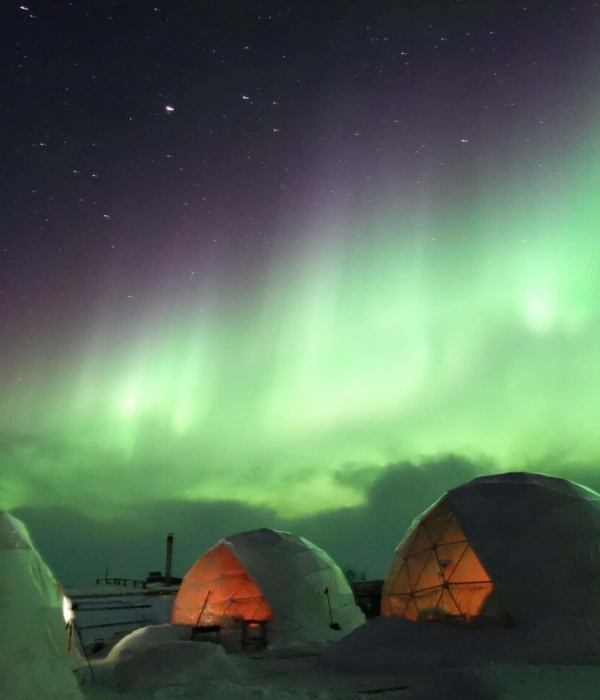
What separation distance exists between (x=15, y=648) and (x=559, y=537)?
526 inches

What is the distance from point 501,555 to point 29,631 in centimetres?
1196

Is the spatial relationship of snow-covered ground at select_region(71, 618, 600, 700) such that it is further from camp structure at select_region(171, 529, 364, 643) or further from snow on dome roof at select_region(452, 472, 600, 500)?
snow on dome roof at select_region(452, 472, 600, 500)

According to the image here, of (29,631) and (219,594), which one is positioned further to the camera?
(219,594)

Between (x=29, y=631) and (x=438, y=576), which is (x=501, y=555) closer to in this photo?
(x=438, y=576)

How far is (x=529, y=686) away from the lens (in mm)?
10281

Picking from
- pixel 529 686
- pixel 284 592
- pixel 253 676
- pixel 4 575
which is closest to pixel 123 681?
pixel 253 676

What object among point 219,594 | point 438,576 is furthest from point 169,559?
point 438,576

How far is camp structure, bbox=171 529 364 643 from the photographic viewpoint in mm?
20781

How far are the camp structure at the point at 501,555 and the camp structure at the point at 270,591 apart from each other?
3.54 m

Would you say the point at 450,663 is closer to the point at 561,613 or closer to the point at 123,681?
the point at 561,613

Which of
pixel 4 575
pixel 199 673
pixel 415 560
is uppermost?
pixel 4 575

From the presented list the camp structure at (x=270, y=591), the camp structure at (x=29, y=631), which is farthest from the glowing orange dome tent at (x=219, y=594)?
the camp structure at (x=29, y=631)

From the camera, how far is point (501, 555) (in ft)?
52.7

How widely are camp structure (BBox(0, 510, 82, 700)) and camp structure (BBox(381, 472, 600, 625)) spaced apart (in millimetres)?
10973
